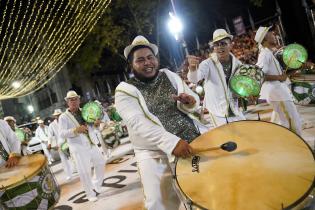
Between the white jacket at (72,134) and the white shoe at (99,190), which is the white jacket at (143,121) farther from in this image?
the white shoe at (99,190)

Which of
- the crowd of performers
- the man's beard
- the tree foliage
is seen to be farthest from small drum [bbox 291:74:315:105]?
the tree foliage

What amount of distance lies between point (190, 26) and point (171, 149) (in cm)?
2469

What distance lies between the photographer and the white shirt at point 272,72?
581 centimetres

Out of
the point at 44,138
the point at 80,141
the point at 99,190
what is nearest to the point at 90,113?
the point at 80,141

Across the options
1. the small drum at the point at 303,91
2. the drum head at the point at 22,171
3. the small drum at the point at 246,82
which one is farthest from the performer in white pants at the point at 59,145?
the small drum at the point at 303,91

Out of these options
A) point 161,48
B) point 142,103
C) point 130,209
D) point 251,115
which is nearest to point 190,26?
point 161,48

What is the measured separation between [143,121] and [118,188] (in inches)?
Answer: 174

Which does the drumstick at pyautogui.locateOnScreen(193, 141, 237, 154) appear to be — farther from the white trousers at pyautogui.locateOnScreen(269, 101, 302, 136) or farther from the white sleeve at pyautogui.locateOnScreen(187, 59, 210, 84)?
the white trousers at pyautogui.locateOnScreen(269, 101, 302, 136)

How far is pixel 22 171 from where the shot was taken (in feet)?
14.2

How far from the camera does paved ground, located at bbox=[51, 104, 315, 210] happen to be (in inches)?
244

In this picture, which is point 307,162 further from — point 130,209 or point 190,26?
point 190,26

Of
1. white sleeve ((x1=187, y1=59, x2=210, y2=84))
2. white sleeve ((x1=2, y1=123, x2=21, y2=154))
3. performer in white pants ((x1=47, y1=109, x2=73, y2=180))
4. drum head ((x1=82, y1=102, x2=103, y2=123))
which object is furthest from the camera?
performer in white pants ((x1=47, y1=109, x2=73, y2=180))

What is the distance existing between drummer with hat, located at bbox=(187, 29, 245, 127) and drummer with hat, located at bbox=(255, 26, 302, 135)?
1.05 m

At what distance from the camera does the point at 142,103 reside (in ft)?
10.9
